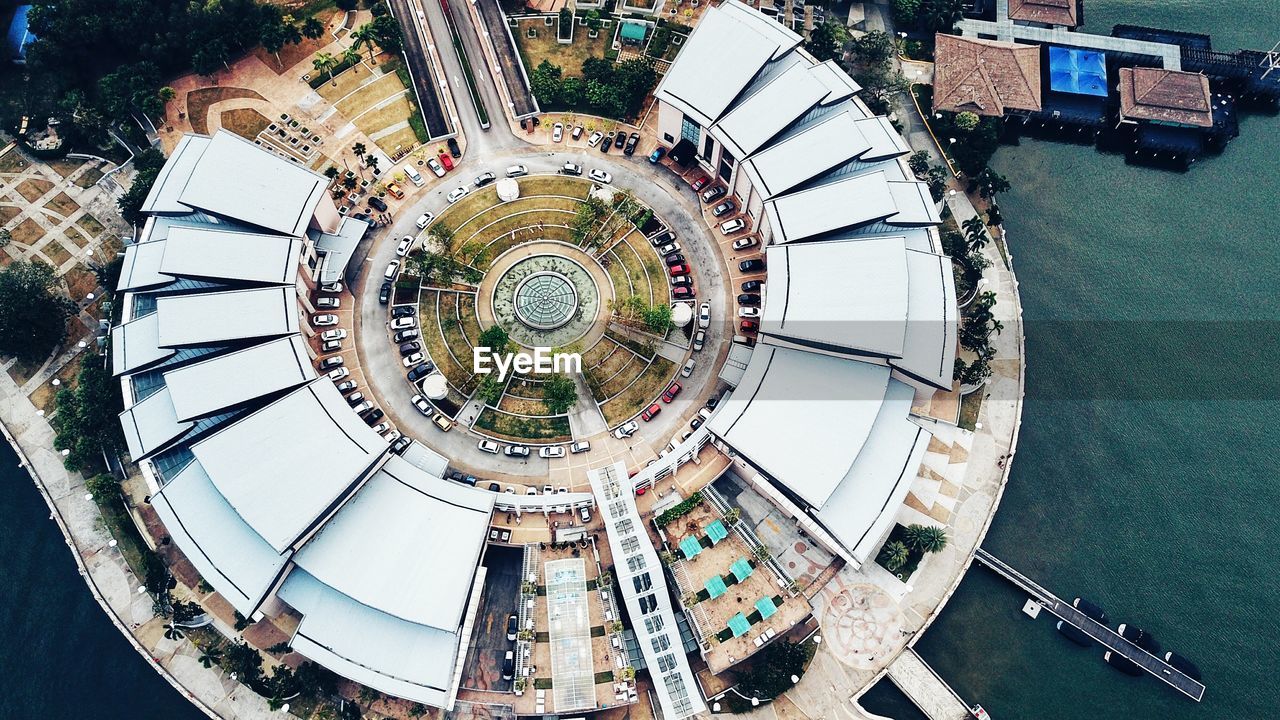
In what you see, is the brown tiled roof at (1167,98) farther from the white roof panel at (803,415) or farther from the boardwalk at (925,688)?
the boardwalk at (925,688)

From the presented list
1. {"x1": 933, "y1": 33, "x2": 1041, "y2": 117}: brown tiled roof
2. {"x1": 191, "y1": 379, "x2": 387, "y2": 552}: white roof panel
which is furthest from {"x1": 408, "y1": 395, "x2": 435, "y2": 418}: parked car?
{"x1": 933, "y1": 33, "x2": 1041, "y2": 117}: brown tiled roof

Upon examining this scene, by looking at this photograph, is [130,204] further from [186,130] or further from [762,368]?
[762,368]

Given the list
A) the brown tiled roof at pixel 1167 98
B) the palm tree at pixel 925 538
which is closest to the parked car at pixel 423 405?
the palm tree at pixel 925 538

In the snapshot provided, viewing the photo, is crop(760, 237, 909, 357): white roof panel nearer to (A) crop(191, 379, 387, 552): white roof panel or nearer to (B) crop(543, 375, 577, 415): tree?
(B) crop(543, 375, 577, 415): tree

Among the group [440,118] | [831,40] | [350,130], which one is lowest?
[350,130]

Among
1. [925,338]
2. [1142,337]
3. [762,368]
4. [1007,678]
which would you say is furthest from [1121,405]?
[762,368]

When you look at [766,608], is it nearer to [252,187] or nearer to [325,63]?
[252,187]

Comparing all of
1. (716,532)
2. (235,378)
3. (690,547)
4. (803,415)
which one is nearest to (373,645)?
(235,378)
